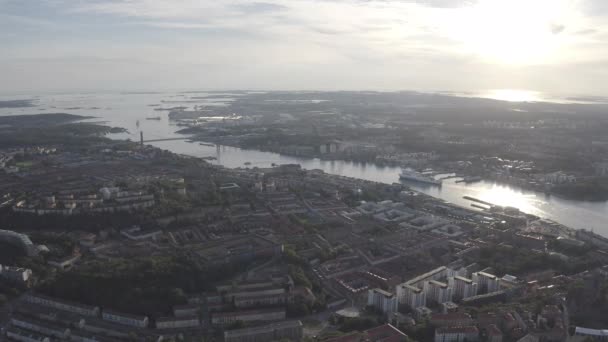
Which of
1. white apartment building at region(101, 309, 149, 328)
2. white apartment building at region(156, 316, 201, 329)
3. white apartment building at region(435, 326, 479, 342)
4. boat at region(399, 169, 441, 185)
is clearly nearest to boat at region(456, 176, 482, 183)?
boat at region(399, 169, 441, 185)

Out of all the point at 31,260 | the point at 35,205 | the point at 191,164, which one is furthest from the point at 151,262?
the point at 191,164

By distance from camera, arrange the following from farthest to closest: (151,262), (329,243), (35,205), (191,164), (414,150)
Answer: (414,150) → (191,164) → (35,205) → (329,243) → (151,262)

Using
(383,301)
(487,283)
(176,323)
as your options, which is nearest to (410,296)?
(383,301)

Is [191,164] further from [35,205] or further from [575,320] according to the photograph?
[575,320]

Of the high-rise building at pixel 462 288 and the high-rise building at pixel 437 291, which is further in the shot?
the high-rise building at pixel 462 288

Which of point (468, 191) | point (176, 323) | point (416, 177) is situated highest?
point (416, 177)

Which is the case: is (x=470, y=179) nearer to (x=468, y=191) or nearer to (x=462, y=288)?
(x=468, y=191)

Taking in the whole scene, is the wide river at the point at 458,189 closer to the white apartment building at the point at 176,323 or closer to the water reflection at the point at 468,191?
the water reflection at the point at 468,191

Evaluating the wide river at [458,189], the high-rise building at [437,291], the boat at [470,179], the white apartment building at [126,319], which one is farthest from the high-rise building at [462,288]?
the boat at [470,179]
